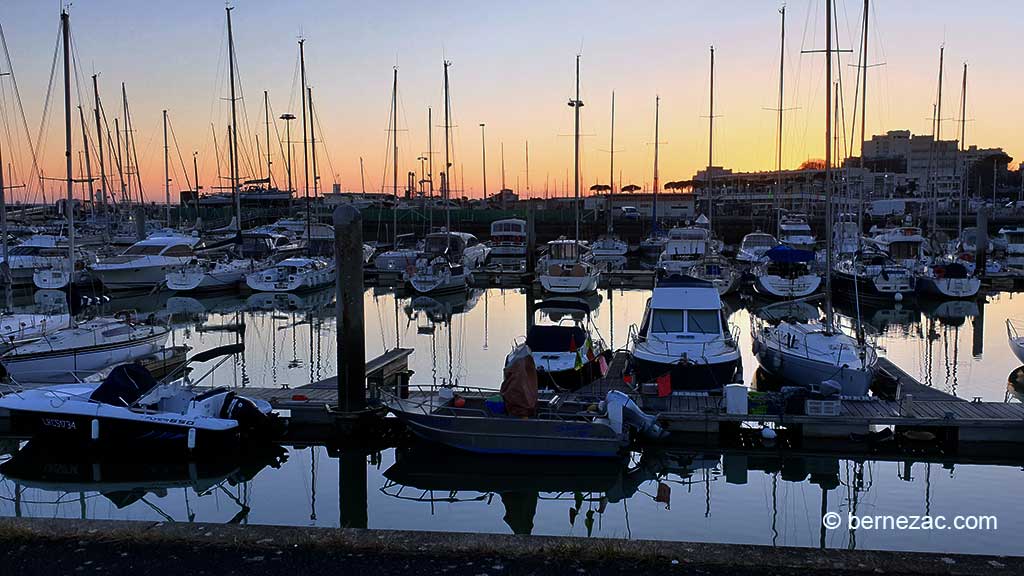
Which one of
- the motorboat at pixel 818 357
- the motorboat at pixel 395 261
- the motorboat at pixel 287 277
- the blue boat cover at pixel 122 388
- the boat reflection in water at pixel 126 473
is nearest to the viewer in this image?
the boat reflection in water at pixel 126 473

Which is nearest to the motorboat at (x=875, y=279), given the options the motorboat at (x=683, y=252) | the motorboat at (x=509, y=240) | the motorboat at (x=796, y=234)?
the motorboat at (x=683, y=252)

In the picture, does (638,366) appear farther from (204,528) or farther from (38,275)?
(38,275)

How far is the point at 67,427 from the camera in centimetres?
1558

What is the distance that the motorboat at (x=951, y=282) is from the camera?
37.1m

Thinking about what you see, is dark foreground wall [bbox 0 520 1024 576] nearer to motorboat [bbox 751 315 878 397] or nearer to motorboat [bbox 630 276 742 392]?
motorboat [bbox 630 276 742 392]

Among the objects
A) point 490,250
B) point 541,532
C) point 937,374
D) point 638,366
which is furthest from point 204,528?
point 490,250

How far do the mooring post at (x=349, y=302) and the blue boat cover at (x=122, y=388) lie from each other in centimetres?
365

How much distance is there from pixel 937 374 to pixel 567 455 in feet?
44.7

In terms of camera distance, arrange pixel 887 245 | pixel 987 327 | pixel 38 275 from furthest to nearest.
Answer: pixel 887 245 < pixel 38 275 < pixel 987 327

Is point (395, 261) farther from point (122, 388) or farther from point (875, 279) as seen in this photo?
point (122, 388)

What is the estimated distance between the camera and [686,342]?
61.3ft

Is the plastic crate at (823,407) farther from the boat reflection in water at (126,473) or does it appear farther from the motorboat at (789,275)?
the motorboat at (789,275)

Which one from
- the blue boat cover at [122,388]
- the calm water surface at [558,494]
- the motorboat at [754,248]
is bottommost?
the calm water surface at [558,494]

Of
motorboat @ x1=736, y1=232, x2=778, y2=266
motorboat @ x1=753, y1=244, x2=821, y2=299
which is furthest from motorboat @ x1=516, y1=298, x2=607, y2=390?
motorboat @ x1=736, y1=232, x2=778, y2=266
